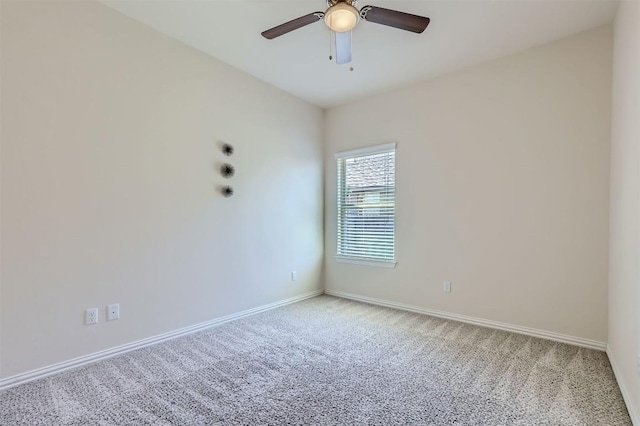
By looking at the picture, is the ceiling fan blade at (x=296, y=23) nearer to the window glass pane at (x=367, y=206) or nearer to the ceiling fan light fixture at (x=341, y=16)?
the ceiling fan light fixture at (x=341, y=16)

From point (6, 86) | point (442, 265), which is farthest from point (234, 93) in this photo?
point (442, 265)

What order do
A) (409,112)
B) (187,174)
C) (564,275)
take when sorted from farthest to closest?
(409,112) < (187,174) < (564,275)

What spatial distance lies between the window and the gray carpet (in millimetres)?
1281

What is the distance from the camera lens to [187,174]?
Result: 3047mm

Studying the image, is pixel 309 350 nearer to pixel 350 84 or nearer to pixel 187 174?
pixel 187 174

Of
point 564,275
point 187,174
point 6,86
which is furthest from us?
point 187,174

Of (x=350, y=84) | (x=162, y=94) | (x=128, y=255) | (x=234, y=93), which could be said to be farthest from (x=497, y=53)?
(x=128, y=255)

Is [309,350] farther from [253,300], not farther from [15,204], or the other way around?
[15,204]

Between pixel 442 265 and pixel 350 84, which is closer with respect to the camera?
pixel 442 265

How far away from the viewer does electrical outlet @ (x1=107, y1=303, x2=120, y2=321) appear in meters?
2.52

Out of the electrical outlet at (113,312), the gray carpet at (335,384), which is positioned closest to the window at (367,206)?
the gray carpet at (335,384)

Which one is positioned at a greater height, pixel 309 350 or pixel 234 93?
pixel 234 93

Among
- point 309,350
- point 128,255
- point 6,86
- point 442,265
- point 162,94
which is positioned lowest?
point 309,350

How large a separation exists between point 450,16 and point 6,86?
10.8 ft
